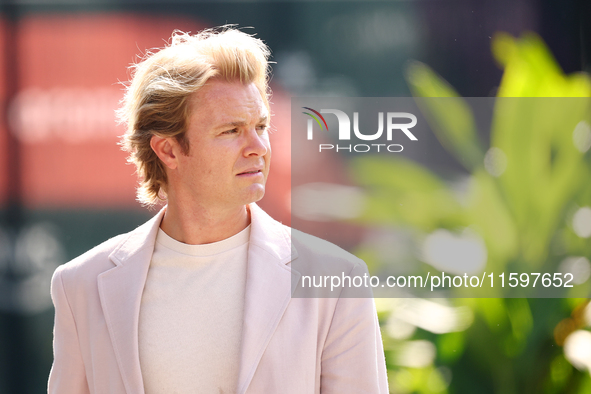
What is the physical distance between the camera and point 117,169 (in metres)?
3.27

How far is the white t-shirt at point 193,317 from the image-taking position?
1.50 m

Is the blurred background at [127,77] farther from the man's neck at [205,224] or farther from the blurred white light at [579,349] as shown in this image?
the man's neck at [205,224]

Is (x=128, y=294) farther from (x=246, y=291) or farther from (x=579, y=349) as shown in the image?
(x=579, y=349)

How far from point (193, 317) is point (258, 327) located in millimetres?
199

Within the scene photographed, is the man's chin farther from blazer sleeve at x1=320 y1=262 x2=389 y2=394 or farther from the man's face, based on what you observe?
blazer sleeve at x1=320 y1=262 x2=389 y2=394

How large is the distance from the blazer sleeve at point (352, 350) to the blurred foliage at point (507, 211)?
1.36m

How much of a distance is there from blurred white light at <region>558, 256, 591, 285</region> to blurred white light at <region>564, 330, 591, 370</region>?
0.88ft

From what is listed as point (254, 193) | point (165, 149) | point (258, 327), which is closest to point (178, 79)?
point (165, 149)

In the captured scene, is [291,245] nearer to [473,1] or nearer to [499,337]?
[499,337]

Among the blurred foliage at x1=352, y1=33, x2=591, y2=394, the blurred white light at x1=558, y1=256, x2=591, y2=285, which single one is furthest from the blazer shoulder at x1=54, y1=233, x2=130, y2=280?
the blurred white light at x1=558, y1=256, x2=591, y2=285

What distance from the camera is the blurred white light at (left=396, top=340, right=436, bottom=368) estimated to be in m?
2.75

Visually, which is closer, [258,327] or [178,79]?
[258,327]

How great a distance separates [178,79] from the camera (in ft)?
5.50

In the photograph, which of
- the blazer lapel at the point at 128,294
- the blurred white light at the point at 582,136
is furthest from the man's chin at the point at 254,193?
the blurred white light at the point at 582,136
